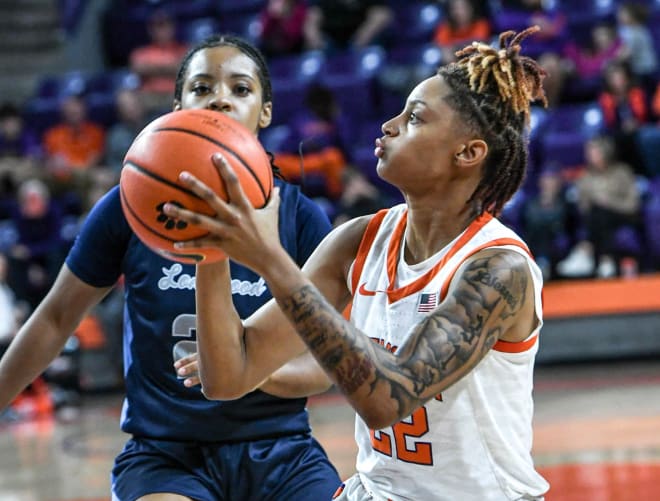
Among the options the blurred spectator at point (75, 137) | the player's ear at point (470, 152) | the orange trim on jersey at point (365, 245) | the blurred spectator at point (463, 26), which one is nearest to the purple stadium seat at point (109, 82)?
the blurred spectator at point (75, 137)

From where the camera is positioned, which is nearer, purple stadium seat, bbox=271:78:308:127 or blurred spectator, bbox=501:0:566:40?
blurred spectator, bbox=501:0:566:40

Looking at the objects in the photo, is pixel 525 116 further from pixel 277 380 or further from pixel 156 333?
pixel 156 333

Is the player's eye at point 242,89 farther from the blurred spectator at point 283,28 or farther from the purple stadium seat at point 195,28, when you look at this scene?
the purple stadium seat at point 195,28

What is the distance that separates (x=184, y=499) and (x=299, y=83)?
8461 mm

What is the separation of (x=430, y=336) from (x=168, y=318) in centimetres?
111

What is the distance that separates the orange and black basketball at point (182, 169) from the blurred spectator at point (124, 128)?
879cm

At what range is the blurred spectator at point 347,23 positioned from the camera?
1166 centimetres

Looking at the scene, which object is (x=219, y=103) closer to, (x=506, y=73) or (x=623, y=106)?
(x=506, y=73)

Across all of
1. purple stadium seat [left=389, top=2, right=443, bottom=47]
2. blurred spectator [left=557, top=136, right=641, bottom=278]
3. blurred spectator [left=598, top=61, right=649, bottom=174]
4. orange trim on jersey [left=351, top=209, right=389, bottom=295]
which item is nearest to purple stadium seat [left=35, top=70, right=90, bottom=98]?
purple stadium seat [left=389, top=2, right=443, bottom=47]

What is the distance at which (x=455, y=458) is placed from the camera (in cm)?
237

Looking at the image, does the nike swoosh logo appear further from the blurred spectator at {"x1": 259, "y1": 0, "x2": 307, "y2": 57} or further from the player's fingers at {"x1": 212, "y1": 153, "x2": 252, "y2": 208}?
the blurred spectator at {"x1": 259, "y1": 0, "x2": 307, "y2": 57}

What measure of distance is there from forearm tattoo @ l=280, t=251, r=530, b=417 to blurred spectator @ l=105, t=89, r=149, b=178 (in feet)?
28.9

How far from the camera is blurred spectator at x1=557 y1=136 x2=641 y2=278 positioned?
29.0 feet

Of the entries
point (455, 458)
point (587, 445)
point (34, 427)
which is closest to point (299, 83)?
point (34, 427)
